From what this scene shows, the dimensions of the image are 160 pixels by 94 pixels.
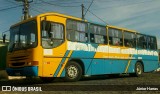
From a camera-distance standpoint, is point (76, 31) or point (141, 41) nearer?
point (76, 31)

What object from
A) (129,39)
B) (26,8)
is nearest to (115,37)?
(129,39)

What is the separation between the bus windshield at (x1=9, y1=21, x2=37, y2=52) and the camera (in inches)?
535

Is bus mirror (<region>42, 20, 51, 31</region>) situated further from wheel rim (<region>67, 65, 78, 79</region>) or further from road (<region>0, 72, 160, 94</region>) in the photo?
road (<region>0, 72, 160, 94</region>)

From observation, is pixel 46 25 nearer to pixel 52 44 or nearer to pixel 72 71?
pixel 52 44

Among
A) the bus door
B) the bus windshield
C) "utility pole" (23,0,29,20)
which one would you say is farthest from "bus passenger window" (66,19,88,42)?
"utility pole" (23,0,29,20)

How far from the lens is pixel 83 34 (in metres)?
15.7

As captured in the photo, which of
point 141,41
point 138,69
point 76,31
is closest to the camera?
point 76,31

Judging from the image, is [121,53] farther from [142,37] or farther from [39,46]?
[39,46]

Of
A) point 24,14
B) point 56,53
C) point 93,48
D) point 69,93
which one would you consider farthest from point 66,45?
point 24,14

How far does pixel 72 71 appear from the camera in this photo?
14695mm

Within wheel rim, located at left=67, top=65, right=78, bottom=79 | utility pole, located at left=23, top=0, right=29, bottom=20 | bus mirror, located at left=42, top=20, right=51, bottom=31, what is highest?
utility pole, located at left=23, top=0, right=29, bottom=20

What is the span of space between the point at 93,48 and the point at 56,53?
2.88 meters

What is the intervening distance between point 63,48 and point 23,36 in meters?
1.90

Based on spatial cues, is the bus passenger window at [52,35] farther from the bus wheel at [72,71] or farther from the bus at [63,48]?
the bus wheel at [72,71]
